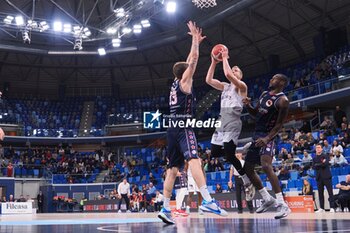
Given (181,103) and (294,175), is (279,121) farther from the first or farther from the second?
(294,175)

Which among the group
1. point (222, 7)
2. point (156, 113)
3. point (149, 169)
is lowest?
point (149, 169)

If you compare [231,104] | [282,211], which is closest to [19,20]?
[231,104]

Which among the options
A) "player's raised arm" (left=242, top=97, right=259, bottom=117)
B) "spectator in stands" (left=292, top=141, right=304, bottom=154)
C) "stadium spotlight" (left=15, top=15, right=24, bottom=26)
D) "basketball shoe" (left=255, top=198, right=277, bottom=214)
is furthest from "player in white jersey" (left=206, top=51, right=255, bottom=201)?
"stadium spotlight" (left=15, top=15, right=24, bottom=26)

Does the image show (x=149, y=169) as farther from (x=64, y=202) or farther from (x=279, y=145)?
(x=279, y=145)

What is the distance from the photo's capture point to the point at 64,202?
29328 mm

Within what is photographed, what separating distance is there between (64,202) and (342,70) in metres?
19.6

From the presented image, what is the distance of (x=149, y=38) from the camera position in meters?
29.5

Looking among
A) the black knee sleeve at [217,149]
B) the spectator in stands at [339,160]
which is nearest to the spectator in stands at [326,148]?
the spectator in stands at [339,160]

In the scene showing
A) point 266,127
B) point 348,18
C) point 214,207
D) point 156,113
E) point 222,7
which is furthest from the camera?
point 156,113

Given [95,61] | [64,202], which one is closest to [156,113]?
[95,61]

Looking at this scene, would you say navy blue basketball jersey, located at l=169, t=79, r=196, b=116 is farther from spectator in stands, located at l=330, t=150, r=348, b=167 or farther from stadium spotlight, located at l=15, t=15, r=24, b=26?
stadium spotlight, located at l=15, t=15, r=24, b=26

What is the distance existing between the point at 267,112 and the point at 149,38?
23720mm

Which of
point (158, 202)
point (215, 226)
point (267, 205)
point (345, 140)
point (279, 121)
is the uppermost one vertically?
point (345, 140)

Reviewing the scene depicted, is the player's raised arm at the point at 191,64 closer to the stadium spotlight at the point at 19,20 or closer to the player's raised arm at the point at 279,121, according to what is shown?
the player's raised arm at the point at 279,121
